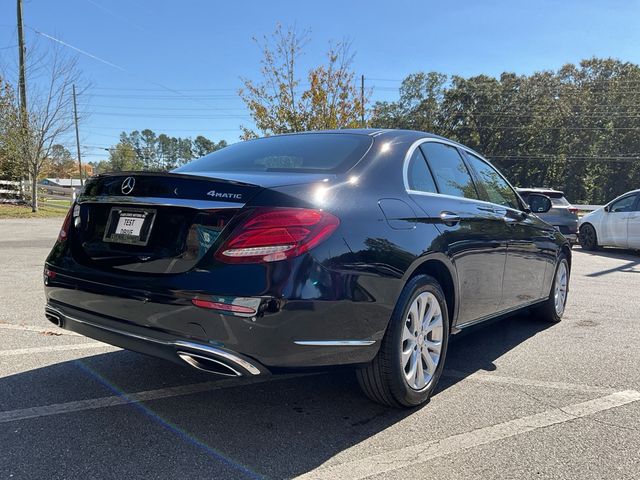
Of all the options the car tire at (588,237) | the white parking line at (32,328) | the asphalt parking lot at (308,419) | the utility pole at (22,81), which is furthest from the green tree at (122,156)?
the asphalt parking lot at (308,419)

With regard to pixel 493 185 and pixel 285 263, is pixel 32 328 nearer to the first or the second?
pixel 285 263

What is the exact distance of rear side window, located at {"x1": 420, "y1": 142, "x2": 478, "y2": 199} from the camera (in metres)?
3.46

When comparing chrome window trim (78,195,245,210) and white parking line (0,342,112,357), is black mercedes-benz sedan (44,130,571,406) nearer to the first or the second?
chrome window trim (78,195,245,210)

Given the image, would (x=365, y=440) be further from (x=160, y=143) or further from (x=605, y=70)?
(x=160, y=143)

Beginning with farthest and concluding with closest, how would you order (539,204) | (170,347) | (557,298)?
(557,298) → (539,204) → (170,347)

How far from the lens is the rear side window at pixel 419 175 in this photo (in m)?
3.12

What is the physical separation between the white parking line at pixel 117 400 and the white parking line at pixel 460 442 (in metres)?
0.59

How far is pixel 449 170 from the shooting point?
3650 mm

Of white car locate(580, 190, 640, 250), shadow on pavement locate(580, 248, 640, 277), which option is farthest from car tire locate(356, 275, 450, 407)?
white car locate(580, 190, 640, 250)

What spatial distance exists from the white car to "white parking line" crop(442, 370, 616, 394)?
10.0 m

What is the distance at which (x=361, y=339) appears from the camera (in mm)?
2512

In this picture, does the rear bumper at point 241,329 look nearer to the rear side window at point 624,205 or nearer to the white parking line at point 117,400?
the white parking line at point 117,400

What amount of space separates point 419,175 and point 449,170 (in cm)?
53

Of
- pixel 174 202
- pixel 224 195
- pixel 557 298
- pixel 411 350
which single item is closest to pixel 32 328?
pixel 174 202
